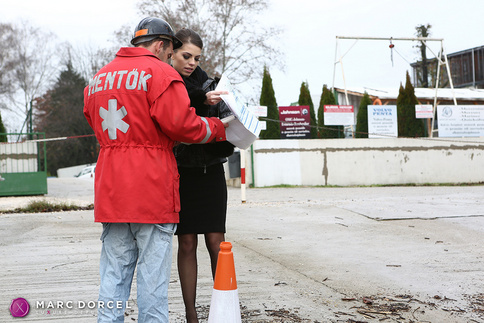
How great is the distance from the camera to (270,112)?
2109cm

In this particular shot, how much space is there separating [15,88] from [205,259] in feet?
137

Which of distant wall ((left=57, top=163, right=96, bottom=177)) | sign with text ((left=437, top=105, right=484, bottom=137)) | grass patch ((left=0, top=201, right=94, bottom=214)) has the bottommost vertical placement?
grass patch ((left=0, top=201, right=94, bottom=214))

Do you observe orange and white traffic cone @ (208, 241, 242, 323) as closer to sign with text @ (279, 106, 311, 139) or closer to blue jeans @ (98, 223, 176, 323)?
blue jeans @ (98, 223, 176, 323)

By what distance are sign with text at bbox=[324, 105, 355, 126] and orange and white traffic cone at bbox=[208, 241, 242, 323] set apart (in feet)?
57.4

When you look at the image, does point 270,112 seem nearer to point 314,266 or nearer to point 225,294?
point 314,266

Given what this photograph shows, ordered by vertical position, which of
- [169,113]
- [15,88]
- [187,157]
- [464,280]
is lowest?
[464,280]

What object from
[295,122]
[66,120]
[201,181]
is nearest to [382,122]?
[295,122]

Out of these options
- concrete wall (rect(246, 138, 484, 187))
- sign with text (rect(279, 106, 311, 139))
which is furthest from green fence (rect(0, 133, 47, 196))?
sign with text (rect(279, 106, 311, 139))

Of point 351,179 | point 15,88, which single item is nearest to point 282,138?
point 351,179

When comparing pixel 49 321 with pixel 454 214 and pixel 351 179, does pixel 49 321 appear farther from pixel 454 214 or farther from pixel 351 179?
pixel 351 179

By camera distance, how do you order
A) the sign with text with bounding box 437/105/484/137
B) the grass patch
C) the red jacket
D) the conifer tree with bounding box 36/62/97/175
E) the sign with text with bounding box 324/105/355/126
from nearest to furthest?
1. the red jacket
2. the grass patch
3. the sign with text with bounding box 324/105/355/126
4. the sign with text with bounding box 437/105/484/137
5. the conifer tree with bounding box 36/62/97/175

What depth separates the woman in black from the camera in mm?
3357

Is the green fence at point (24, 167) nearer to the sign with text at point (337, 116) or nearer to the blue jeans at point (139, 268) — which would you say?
the sign with text at point (337, 116)

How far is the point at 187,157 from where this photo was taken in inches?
132
